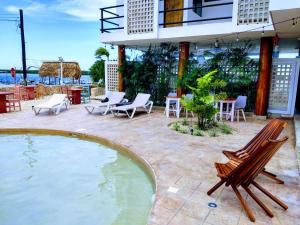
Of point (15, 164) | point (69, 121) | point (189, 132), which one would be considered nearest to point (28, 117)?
point (69, 121)

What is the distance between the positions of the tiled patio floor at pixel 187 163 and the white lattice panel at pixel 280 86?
1617 mm

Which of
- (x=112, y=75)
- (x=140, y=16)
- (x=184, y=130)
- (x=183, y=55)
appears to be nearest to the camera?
(x=184, y=130)

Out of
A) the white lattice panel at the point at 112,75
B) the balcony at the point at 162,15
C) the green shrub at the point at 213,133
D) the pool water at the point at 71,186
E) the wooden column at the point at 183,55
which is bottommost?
the pool water at the point at 71,186

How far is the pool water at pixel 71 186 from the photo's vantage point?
11.0 ft

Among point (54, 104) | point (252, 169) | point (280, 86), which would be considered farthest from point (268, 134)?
point (54, 104)

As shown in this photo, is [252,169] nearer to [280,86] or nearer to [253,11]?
[253,11]

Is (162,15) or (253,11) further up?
(162,15)

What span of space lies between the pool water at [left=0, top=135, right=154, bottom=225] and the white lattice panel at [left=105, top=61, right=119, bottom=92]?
797cm

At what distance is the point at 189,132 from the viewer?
7270mm

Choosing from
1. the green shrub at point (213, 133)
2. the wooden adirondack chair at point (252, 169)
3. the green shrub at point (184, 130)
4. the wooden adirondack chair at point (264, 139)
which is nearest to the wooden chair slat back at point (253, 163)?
the wooden adirondack chair at point (252, 169)

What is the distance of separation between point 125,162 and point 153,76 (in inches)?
289

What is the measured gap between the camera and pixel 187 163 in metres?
4.72

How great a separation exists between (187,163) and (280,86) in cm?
716

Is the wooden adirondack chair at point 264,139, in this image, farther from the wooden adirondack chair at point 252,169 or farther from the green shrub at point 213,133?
the green shrub at point 213,133
